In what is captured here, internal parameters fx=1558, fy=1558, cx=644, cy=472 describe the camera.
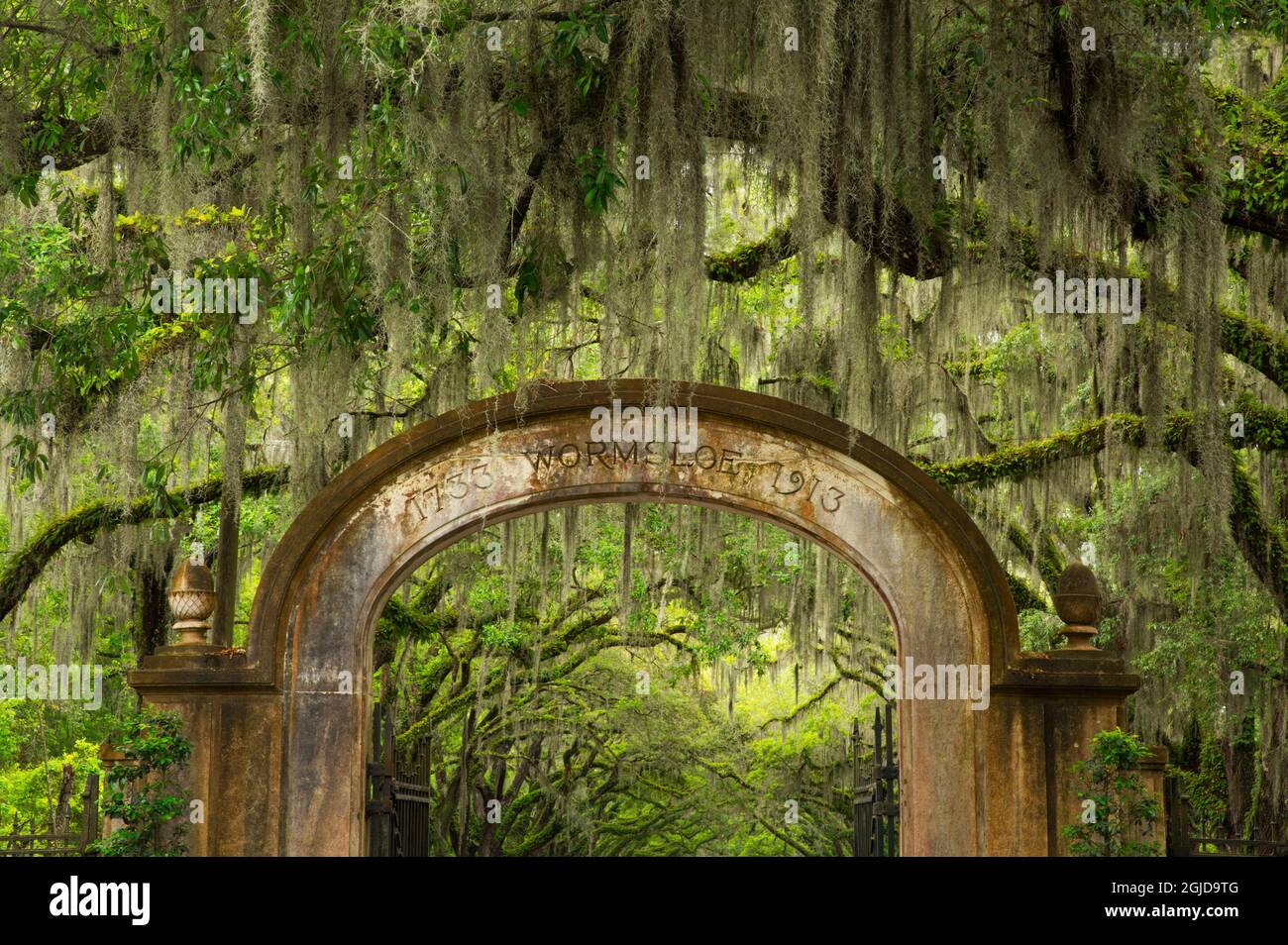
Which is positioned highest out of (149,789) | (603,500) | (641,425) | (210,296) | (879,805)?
(210,296)

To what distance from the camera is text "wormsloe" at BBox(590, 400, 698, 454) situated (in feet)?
29.0

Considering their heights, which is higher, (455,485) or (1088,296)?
→ (1088,296)

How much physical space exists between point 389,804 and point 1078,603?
4132 mm

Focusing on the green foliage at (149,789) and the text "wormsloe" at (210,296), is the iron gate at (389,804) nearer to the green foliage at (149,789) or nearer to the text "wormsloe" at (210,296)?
the green foliage at (149,789)

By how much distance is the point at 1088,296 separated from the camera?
10359 millimetres

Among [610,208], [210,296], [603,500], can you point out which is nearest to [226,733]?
[603,500]

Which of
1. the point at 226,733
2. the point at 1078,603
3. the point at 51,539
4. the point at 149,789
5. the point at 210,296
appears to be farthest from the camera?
the point at 51,539

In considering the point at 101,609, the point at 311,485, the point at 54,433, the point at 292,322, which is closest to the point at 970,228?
the point at 292,322

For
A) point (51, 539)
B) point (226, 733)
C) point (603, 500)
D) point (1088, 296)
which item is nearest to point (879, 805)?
point (603, 500)

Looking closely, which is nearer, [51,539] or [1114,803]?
[1114,803]

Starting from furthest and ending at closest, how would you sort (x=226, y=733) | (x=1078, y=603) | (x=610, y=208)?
(x=610, y=208) → (x=1078, y=603) → (x=226, y=733)

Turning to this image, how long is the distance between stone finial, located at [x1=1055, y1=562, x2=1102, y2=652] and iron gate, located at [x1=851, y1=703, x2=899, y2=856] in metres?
1.16

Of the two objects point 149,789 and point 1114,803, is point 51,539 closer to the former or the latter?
point 149,789

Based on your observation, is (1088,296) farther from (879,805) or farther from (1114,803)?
(879,805)
